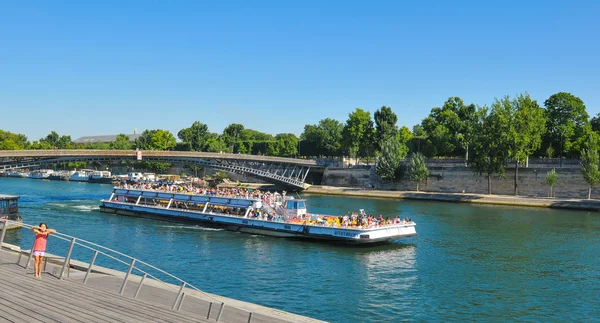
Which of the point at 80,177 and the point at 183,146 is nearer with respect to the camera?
the point at 80,177

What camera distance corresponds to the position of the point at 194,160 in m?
83.9

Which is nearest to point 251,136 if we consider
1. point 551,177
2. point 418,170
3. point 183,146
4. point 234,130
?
point 234,130

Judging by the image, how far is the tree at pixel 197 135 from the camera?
148 m

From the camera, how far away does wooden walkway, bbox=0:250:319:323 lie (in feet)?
39.6

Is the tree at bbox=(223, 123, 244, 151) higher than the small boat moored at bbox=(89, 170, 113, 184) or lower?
higher

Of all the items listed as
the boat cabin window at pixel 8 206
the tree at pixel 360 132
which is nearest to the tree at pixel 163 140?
the tree at pixel 360 132

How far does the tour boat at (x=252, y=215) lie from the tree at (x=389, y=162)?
41.3 metres

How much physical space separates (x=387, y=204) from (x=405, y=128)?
59230mm

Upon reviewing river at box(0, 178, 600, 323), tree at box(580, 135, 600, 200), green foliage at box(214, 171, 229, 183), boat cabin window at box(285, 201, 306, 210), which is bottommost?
river at box(0, 178, 600, 323)

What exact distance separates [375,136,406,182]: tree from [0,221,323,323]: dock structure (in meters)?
70.0

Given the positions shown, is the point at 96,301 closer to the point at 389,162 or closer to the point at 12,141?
the point at 389,162

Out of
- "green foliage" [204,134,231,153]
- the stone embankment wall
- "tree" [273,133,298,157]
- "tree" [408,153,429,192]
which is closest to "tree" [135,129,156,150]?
"green foliage" [204,134,231,153]

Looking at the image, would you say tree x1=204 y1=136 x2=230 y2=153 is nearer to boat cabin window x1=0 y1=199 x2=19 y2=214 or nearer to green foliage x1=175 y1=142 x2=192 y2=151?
green foliage x1=175 y1=142 x2=192 y2=151

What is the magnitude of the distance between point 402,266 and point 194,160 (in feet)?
188
